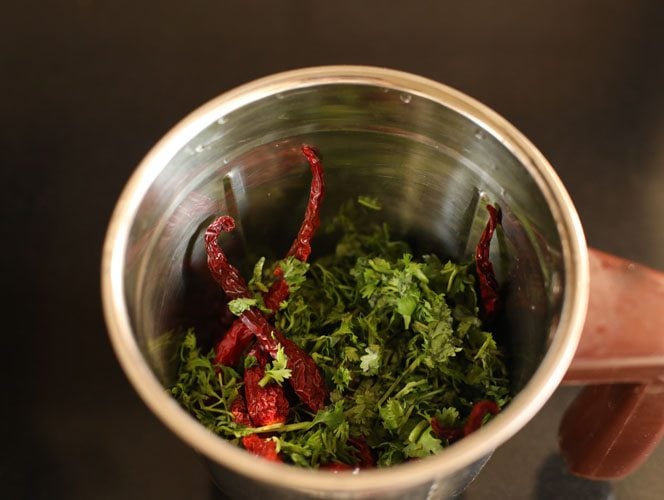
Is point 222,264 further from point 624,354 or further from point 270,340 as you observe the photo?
point 624,354

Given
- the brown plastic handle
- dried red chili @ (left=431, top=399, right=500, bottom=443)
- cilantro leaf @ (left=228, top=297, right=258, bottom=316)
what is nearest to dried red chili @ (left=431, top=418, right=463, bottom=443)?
dried red chili @ (left=431, top=399, right=500, bottom=443)

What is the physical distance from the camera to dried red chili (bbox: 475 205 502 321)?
69 centimetres

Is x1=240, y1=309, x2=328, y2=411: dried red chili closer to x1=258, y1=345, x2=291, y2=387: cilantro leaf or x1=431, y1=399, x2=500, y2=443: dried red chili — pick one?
x1=258, y1=345, x2=291, y2=387: cilantro leaf

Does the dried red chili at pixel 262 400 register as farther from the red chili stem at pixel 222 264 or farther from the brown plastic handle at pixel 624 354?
the brown plastic handle at pixel 624 354

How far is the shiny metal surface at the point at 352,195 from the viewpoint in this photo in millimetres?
512

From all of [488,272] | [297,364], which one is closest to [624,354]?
[488,272]

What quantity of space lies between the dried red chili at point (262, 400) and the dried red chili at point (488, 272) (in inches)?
9.1

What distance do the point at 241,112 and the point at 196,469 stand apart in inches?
17.8

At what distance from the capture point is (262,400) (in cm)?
69

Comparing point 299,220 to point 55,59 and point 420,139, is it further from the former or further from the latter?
point 55,59

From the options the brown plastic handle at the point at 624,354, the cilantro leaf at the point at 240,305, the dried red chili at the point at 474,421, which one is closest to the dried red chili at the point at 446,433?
the dried red chili at the point at 474,421

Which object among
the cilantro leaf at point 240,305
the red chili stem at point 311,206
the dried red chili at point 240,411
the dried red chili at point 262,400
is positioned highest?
the red chili stem at point 311,206

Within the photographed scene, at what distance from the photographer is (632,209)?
1033 millimetres

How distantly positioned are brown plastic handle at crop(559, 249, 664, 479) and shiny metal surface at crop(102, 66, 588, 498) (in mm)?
64
